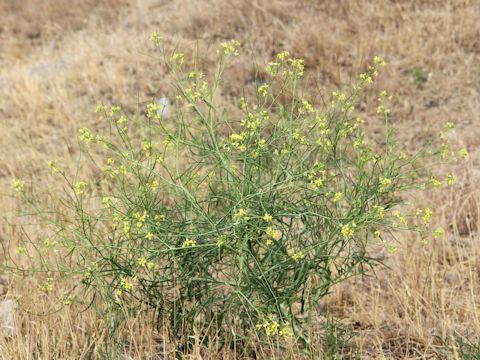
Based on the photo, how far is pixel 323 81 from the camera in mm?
6934

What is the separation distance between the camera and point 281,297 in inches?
101

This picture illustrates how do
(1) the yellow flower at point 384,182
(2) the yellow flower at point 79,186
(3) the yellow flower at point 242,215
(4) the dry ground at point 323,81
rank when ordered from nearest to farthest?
(3) the yellow flower at point 242,215, (1) the yellow flower at point 384,182, (2) the yellow flower at point 79,186, (4) the dry ground at point 323,81

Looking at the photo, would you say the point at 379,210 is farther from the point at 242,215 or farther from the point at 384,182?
the point at 242,215

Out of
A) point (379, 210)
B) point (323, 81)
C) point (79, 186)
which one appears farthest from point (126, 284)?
point (323, 81)

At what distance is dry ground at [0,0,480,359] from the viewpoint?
334 centimetres

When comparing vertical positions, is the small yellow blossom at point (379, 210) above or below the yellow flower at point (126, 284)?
above

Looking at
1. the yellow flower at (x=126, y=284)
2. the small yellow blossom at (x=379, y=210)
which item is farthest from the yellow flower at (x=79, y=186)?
the small yellow blossom at (x=379, y=210)

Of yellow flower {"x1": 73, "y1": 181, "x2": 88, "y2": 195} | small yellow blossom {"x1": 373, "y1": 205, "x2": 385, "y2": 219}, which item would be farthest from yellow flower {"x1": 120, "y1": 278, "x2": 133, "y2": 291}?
small yellow blossom {"x1": 373, "y1": 205, "x2": 385, "y2": 219}

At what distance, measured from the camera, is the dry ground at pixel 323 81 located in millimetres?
3338

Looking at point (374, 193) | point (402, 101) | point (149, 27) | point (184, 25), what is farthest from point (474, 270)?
point (149, 27)

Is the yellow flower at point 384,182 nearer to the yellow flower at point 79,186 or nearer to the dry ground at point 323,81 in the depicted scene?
the dry ground at point 323,81

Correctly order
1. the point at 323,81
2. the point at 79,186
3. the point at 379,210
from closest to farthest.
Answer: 1. the point at 379,210
2. the point at 79,186
3. the point at 323,81

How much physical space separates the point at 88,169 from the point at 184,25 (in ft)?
12.0

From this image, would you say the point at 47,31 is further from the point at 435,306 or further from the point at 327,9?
the point at 435,306
